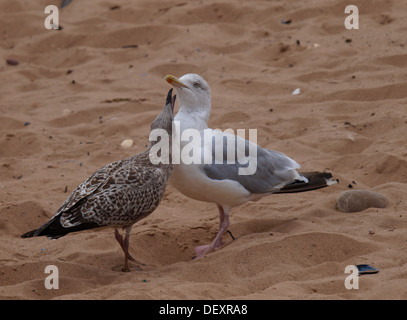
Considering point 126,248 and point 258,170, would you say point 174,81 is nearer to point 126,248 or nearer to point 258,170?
point 258,170

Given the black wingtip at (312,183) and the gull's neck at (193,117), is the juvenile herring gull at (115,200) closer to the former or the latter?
the gull's neck at (193,117)

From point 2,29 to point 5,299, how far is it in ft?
21.4

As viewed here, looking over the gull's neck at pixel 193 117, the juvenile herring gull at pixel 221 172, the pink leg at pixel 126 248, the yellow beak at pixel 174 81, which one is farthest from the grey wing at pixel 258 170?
the pink leg at pixel 126 248

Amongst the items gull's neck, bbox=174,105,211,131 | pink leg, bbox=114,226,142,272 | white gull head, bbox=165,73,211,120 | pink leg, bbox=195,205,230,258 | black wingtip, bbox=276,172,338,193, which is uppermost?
white gull head, bbox=165,73,211,120

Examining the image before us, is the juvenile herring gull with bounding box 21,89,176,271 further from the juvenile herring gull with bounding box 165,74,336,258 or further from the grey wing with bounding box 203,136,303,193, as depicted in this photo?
the grey wing with bounding box 203,136,303,193

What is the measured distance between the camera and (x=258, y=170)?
5.23 metres

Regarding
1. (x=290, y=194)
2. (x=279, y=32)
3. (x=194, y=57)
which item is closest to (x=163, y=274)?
(x=290, y=194)

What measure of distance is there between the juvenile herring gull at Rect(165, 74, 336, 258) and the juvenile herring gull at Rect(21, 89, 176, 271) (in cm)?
29

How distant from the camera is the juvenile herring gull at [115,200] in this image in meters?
4.32

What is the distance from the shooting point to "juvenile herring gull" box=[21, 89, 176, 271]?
4316 millimetres

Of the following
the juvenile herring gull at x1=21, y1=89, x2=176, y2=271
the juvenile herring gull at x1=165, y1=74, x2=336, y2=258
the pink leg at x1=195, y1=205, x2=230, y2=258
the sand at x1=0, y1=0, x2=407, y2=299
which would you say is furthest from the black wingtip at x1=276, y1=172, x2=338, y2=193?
the juvenile herring gull at x1=21, y1=89, x2=176, y2=271

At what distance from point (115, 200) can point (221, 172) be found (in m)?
0.91

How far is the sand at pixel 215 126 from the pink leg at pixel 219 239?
0.15 m

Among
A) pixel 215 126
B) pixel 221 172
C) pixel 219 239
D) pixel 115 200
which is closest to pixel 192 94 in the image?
pixel 221 172
